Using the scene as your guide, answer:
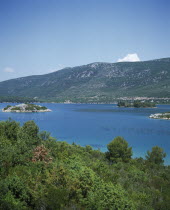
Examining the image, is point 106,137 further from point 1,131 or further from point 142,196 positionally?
point 142,196

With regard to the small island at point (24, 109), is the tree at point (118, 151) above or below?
below

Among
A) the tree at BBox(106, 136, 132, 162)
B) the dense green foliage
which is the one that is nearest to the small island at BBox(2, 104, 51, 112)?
the tree at BBox(106, 136, 132, 162)

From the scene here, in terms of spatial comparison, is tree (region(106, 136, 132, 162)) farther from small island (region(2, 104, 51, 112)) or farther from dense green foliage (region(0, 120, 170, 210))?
small island (region(2, 104, 51, 112))

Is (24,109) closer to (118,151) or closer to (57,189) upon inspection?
(118,151)

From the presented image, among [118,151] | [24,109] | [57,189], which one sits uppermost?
[57,189]

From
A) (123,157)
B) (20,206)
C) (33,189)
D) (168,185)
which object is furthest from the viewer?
(123,157)

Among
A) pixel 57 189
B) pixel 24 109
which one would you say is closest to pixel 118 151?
pixel 57 189

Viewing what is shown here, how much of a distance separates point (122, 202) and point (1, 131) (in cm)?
2090

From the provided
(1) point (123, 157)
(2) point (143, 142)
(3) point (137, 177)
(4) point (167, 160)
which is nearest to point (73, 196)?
(3) point (137, 177)

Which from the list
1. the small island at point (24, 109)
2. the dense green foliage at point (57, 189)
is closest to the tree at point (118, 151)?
the dense green foliage at point (57, 189)

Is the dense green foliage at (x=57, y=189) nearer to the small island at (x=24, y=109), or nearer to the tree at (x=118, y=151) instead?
the tree at (x=118, y=151)

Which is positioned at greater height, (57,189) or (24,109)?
(57,189)

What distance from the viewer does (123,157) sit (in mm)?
35938

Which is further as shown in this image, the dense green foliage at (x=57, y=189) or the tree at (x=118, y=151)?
the tree at (x=118, y=151)
